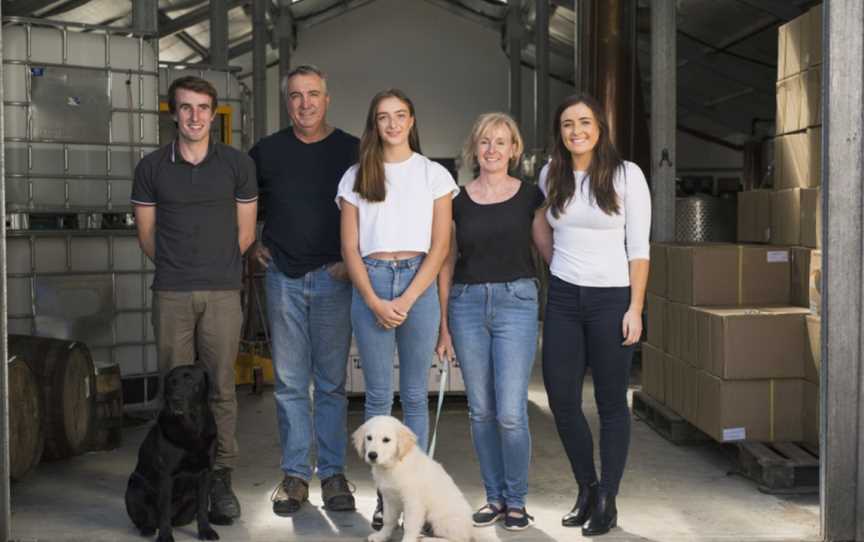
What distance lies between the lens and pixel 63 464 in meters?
5.70

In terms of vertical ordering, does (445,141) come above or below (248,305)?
above

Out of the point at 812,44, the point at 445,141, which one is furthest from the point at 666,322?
the point at 445,141

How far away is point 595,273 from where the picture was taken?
13.1ft

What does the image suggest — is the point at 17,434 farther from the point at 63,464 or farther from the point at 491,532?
the point at 491,532

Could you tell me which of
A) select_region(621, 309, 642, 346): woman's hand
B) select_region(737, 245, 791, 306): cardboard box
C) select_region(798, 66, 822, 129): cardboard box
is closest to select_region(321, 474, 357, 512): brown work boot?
select_region(621, 309, 642, 346): woman's hand

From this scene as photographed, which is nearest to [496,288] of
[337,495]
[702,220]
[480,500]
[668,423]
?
[337,495]

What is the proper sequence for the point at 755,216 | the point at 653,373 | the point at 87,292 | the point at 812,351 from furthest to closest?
the point at 87,292, the point at 653,373, the point at 755,216, the point at 812,351

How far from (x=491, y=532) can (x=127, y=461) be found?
8.29 feet

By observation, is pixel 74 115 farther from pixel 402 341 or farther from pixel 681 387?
pixel 681 387

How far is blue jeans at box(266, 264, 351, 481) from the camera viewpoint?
4391mm

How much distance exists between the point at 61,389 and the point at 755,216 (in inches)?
164

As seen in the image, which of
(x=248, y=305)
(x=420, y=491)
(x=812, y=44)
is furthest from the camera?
(x=248, y=305)

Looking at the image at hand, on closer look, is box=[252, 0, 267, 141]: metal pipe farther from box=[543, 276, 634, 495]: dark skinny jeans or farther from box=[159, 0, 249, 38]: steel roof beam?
box=[543, 276, 634, 495]: dark skinny jeans

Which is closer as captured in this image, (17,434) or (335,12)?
(17,434)
